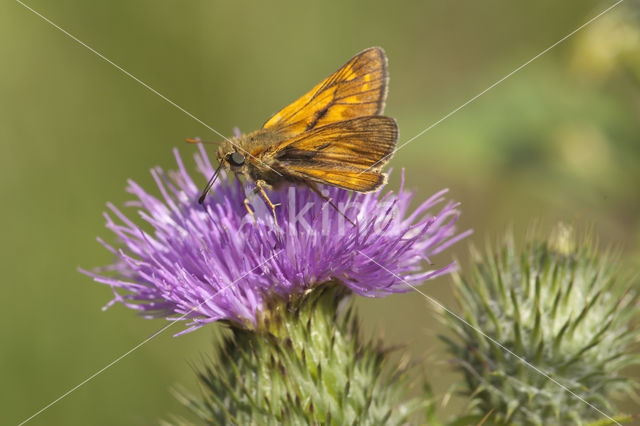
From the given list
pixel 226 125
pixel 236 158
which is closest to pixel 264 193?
pixel 236 158

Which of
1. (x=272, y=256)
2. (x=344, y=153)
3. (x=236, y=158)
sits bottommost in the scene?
(x=272, y=256)

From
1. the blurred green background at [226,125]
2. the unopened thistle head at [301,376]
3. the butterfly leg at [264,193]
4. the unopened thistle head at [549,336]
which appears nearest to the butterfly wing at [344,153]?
the butterfly leg at [264,193]

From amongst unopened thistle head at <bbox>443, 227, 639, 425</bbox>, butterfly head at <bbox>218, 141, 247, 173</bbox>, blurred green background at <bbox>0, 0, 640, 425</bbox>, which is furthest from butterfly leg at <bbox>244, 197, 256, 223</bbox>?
blurred green background at <bbox>0, 0, 640, 425</bbox>

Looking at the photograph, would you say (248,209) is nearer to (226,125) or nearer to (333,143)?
(333,143)

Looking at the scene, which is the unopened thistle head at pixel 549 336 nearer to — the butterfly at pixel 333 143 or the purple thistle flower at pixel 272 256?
the purple thistle flower at pixel 272 256

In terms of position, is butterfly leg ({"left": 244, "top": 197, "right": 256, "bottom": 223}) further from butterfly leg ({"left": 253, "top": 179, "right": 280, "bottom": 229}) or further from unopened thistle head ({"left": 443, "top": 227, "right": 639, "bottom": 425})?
unopened thistle head ({"left": 443, "top": 227, "right": 639, "bottom": 425})

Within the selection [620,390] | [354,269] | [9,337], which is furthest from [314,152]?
[9,337]
